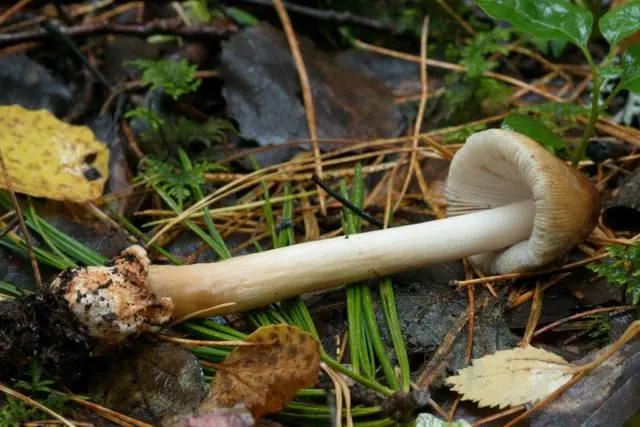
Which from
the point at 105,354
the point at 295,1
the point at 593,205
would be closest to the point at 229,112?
the point at 295,1

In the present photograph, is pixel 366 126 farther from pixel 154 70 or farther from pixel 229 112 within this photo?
pixel 154 70

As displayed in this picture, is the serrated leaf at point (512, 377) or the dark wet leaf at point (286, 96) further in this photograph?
the dark wet leaf at point (286, 96)

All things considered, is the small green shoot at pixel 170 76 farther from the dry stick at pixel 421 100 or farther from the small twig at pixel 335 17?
the dry stick at pixel 421 100

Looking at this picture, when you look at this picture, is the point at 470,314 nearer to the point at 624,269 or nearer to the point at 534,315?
the point at 534,315

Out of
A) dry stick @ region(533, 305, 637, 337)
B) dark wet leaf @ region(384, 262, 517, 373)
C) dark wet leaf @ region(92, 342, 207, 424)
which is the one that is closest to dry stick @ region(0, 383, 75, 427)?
dark wet leaf @ region(92, 342, 207, 424)

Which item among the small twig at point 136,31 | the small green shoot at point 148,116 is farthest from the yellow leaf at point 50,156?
the small twig at point 136,31
